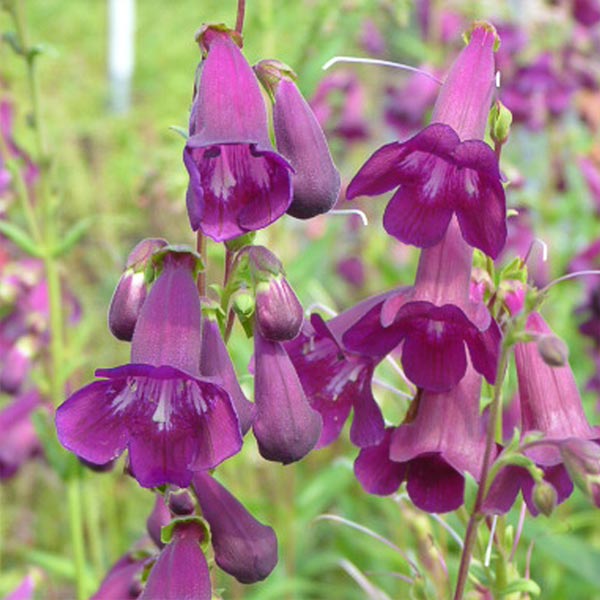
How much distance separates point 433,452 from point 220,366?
0.94 ft

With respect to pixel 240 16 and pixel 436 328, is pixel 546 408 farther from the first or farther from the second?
pixel 240 16

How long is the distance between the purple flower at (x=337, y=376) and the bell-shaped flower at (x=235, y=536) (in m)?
0.18

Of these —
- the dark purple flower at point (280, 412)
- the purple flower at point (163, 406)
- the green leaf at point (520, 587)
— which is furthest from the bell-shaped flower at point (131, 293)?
the green leaf at point (520, 587)

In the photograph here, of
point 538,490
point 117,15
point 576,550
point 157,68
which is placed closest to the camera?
point 538,490

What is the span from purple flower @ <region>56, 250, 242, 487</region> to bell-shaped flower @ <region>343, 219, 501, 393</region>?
0.21 metres

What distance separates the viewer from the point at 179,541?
1156 millimetres

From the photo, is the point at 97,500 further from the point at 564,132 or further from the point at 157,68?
the point at 157,68

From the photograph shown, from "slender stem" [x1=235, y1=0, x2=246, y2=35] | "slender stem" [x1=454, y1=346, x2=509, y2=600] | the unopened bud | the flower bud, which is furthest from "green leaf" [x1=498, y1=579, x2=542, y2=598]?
"slender stem" [x1=235, y1=0, x2=246, y2=35]

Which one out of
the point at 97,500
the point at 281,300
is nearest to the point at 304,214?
the point at 281,300

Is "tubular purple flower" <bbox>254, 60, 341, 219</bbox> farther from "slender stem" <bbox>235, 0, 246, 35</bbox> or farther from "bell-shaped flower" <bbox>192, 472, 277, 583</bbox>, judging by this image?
"bell-shaped flower" <bbox>192, 472, 277, 583</bbox>

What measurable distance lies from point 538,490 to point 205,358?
0.36 meters

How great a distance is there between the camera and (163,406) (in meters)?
1.17

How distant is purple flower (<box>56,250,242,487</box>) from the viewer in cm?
112

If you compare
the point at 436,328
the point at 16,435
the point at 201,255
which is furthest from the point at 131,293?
the point at 16,435
